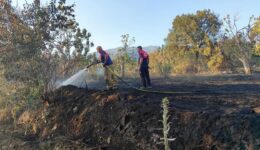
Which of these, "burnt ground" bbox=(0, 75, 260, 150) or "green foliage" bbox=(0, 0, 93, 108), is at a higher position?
"green foliage" bbox=(0, 0, 93, 108)

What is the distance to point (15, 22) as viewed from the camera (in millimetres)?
17750

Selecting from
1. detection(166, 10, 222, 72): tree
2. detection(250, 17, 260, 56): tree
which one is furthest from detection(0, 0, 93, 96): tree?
detection(166, 10, 222, 72): tree

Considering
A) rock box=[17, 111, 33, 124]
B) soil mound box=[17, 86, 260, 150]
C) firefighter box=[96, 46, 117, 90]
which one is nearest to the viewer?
soil mound box=[17, 86, 260, 150]

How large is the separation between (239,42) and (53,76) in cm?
2036

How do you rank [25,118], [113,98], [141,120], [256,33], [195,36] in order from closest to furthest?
[141,120], [113,98], [25,118], [256,33], [195,36]

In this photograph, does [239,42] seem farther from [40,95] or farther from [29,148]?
[29,148]

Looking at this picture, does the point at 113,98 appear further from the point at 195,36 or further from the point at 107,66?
the point at 195,36

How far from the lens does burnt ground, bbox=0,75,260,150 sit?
861 centimetres

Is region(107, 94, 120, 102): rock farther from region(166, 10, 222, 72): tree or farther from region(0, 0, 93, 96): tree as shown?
region(166, 10, 222, 72): tree

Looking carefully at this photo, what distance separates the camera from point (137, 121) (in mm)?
11008

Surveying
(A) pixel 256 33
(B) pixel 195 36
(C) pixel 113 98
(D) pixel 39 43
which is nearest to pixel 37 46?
(D) pixel 39 43

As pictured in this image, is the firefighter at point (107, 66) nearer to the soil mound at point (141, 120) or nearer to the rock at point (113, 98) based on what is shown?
the soil mound at point (141, 120)

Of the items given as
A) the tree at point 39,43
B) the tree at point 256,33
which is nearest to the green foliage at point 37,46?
the tree at point 39,43

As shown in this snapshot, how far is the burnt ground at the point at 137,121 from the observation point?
861 cm
